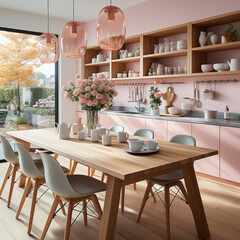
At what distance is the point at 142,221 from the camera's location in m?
2.68

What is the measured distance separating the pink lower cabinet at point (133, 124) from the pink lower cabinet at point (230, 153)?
1.40 metres

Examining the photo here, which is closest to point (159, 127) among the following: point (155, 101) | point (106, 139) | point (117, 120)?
point (155, 101)

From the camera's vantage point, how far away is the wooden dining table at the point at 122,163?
184 centimetres

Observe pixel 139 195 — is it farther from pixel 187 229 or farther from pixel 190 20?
pixel 190 20

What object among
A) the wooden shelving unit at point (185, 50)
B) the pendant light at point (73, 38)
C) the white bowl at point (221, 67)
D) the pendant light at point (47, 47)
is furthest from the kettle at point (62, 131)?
the white bowl at point (221, 67)

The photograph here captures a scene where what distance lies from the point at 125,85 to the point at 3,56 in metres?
2.34

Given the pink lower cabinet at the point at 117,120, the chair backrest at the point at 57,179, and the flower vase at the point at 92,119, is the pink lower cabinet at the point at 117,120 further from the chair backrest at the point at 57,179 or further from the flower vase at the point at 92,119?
the chair backrest at the point at 57,179

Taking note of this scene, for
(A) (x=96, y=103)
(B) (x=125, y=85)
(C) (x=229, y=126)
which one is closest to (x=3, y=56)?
(B) (x=125, y=85)

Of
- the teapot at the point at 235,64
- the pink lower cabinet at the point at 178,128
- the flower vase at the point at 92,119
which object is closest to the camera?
the flower vase at the point at 92,119

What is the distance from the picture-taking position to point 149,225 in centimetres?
260

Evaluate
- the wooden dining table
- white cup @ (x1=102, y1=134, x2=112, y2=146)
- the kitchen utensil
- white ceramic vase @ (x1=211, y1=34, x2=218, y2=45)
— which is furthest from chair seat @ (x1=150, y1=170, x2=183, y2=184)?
the kitchen utensil

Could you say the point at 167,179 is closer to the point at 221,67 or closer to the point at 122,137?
the point at 122,137

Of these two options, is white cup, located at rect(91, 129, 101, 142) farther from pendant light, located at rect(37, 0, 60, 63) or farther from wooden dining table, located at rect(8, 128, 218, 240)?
pendant light, located at rect(37, 0, 60, 63)

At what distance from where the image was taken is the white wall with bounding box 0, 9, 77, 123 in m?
5.19
